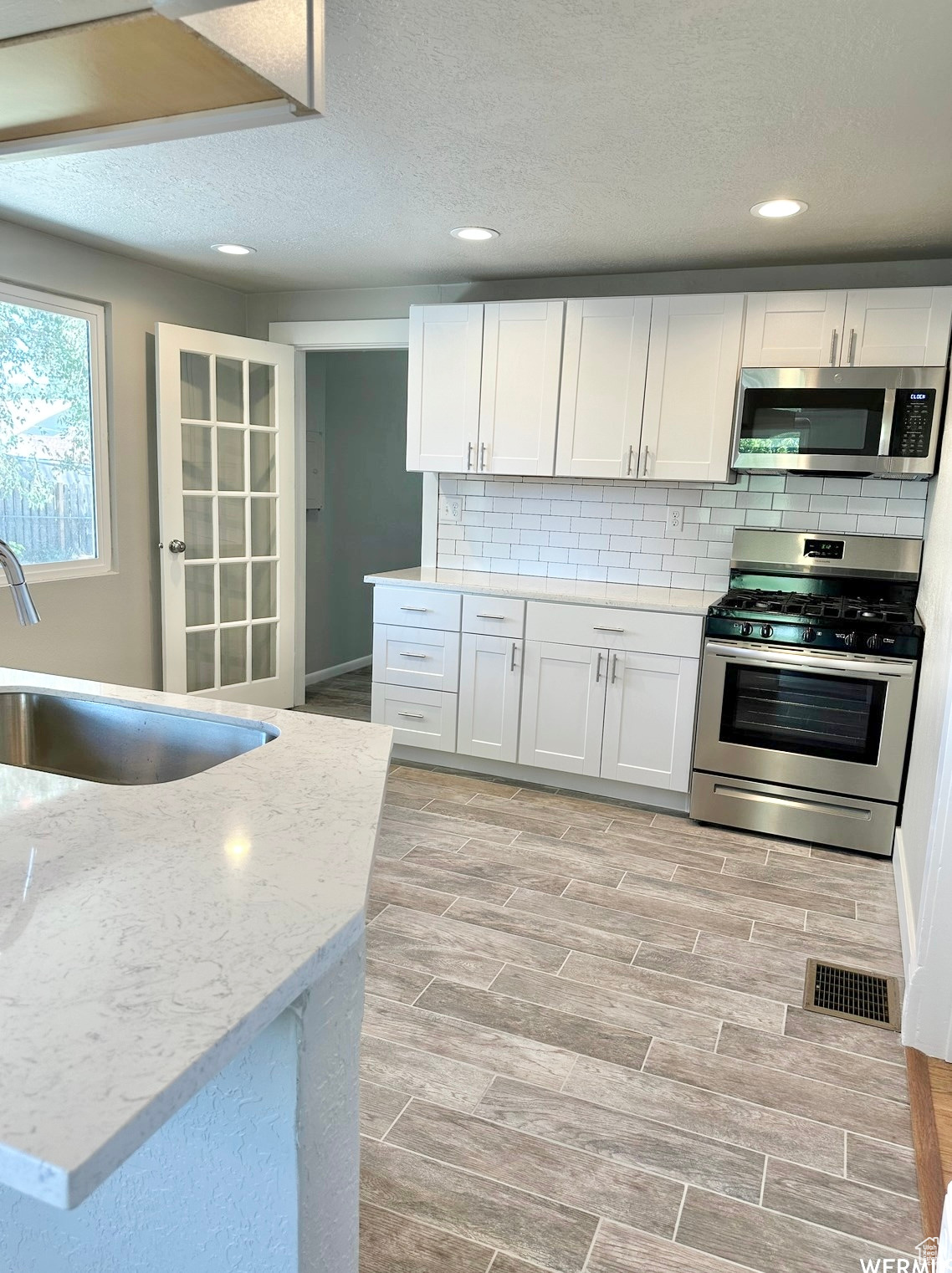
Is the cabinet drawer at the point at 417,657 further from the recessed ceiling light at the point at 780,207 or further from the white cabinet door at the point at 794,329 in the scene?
the recessed ceiling light at the point at 780,207

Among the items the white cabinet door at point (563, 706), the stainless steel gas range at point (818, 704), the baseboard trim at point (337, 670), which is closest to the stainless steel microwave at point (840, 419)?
the stainless steel gas range at point (818, 704)

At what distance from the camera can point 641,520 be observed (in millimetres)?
4098

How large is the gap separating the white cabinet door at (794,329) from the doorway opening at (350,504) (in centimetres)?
266

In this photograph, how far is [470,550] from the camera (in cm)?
450

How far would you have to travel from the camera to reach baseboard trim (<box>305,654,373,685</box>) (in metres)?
5.68

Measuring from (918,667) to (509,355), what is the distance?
86.6 inches

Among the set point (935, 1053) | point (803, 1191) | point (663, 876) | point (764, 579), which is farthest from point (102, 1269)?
point (764, 579)

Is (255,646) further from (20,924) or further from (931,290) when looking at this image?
(20,924)

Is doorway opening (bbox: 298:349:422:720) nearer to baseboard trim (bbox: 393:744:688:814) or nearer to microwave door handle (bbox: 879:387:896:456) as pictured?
baseboard trim (bbox: 393:744:688:814)

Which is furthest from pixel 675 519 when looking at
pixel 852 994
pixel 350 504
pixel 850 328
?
pixel 350 504

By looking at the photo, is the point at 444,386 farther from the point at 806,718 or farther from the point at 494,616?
the point at 806,718

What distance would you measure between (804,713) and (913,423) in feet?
3.91

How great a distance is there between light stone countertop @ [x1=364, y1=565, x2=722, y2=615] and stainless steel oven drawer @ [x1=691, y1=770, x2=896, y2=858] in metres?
0.74

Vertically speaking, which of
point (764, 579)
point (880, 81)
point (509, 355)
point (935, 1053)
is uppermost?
point (880, 81)
